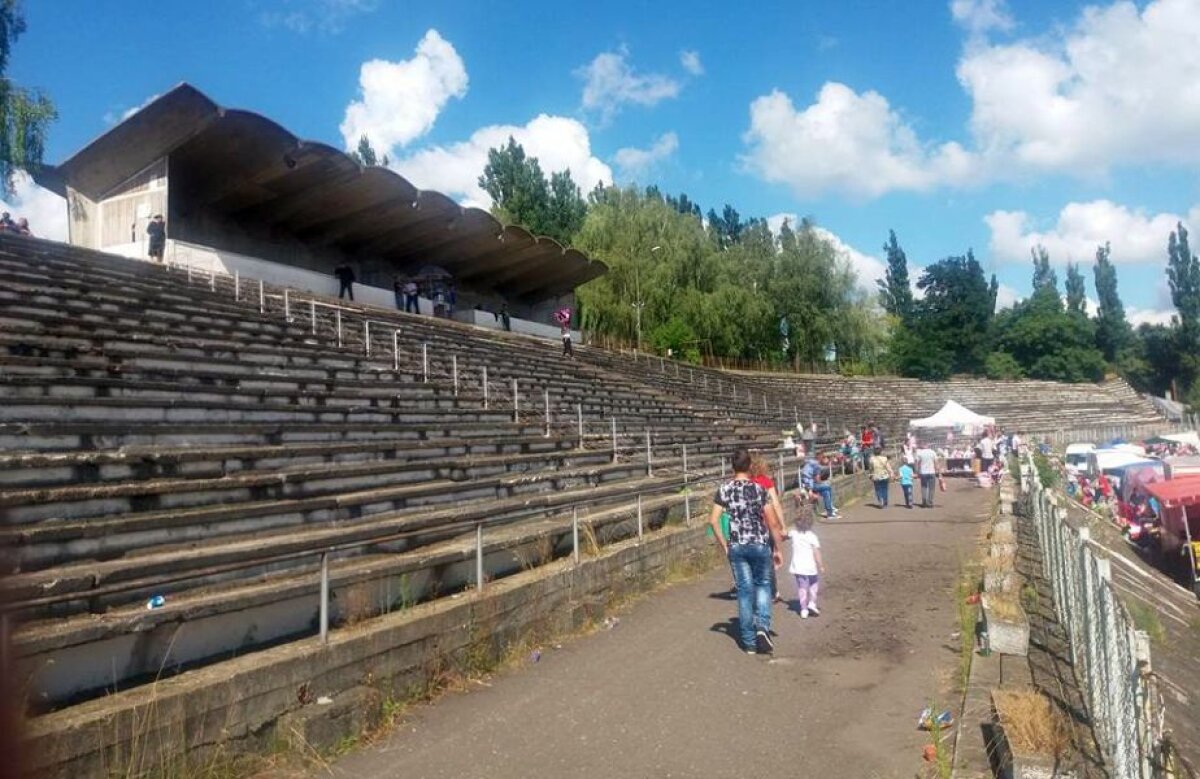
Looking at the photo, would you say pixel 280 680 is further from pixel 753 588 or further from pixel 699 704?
pixel 753 588

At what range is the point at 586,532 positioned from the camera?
34.6 feet

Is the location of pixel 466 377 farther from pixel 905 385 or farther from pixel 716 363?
pixel 905 385

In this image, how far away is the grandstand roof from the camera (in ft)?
78.5

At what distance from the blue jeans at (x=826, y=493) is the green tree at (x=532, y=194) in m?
42.5

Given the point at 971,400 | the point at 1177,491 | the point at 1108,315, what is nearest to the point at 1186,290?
the point at 1108,315

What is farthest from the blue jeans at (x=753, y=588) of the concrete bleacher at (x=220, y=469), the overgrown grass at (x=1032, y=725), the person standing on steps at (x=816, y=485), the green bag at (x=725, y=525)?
the person standing on steps at (x=816, y=485)

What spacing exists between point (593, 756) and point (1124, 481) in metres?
27.6

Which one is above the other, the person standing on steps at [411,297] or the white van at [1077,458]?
the person standing on steps at [411,297]

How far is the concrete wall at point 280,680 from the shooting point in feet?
14.2

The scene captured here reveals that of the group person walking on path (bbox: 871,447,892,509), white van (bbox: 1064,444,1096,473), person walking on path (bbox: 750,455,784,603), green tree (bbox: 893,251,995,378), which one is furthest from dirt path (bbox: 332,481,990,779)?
green tree (bbox: 893,251,995,378)

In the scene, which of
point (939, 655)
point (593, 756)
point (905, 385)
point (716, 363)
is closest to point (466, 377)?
point (939, 655)

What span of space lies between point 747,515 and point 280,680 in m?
4.39

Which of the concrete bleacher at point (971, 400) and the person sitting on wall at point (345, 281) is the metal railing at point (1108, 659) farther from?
the concrete bleacher at point (971, 400)

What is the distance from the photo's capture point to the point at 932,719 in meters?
6.12
